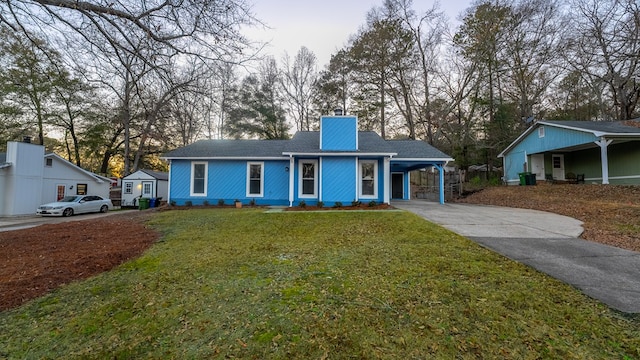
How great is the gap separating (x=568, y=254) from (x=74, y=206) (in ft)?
68.1

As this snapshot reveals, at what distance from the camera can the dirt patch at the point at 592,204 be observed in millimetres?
6273

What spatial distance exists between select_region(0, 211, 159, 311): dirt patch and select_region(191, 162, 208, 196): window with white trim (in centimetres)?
496

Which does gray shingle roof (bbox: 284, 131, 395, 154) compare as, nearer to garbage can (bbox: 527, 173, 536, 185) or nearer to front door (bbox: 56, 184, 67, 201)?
garbage can (bbox: 527, 173, 536, 185)

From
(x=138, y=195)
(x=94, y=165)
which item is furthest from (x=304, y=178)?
(x=94, y=165)

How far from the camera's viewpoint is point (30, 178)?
592 inches

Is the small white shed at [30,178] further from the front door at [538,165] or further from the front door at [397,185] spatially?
the front door at [538,165]

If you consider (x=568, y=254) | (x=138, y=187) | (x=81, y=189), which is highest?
(x=138, y=187)

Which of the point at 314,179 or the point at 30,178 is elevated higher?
the point at 30,178

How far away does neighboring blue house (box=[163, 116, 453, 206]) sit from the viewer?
39.7ft

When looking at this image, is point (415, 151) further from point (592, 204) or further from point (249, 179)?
point (249, 179)

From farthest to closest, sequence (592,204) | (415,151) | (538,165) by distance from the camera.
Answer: (538,165) → (415,151) → (592,204)

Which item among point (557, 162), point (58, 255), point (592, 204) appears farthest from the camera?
point (557, 162)

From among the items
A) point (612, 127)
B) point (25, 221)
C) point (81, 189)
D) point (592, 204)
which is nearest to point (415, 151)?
point (592, 204)

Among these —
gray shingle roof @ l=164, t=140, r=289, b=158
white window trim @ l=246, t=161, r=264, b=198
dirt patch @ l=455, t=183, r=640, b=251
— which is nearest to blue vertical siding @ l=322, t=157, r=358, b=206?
gray shingle roof @ l=164, t=140, r=289, b=158
